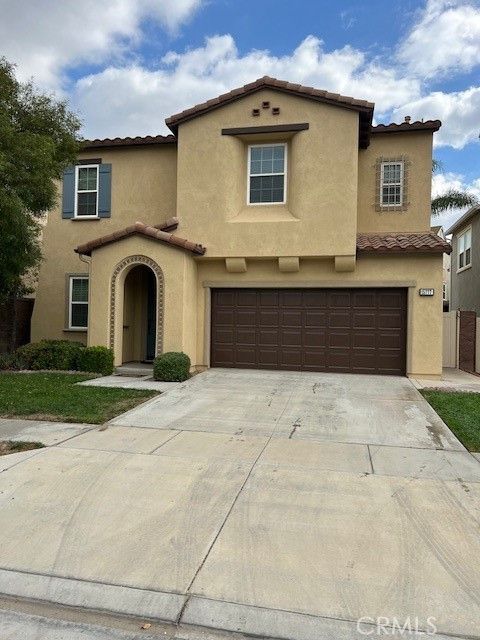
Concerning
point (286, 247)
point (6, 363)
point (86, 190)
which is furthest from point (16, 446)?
point (86, 190)

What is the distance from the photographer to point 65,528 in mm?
4004

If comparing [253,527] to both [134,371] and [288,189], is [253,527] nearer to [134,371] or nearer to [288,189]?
[134,371]

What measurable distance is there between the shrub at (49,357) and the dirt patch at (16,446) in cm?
640

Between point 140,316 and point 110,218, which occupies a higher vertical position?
point 110,218

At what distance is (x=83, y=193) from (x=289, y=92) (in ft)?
24.4

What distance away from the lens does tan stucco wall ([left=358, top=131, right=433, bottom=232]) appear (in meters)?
13.4

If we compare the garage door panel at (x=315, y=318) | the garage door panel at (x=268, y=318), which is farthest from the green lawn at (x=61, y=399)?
the garage door panel at (x=315, y=318)

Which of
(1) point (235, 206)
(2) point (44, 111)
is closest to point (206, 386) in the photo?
(1) point (235, 206)

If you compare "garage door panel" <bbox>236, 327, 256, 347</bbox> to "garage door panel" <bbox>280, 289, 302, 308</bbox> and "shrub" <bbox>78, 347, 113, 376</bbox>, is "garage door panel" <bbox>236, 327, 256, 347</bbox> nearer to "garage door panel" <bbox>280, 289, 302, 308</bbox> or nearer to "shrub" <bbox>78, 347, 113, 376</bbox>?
"garage door panel" <bbox>280, 289, 302, 308</bbox>

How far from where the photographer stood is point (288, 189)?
42.3ft

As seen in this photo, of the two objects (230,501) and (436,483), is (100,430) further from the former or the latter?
(436,483)

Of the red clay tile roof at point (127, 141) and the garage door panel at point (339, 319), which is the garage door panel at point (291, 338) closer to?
the garage door panel at point (339, 319)

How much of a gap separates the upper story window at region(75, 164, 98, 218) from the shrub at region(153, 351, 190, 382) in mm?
6444

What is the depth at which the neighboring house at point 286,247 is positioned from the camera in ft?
40.2
